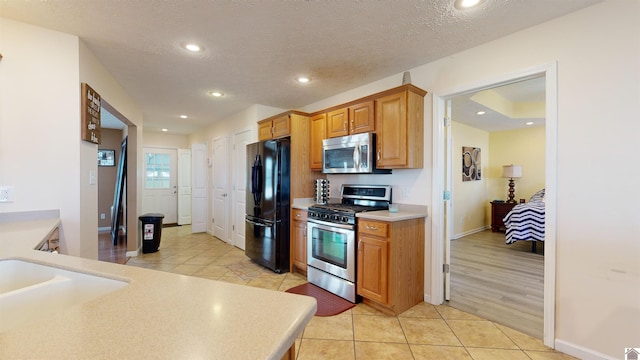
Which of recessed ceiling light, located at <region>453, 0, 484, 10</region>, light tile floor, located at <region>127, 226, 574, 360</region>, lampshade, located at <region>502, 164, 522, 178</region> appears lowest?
light tile floor, located at <region>127, 226, 574, 360</region>

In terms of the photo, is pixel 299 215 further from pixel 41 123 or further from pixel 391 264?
pixel 41 123

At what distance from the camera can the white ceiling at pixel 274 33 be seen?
188 centimetres

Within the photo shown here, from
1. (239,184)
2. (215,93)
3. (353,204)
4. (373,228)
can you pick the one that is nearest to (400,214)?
(373,228)

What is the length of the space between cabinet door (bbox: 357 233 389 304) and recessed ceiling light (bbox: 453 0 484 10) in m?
1.88

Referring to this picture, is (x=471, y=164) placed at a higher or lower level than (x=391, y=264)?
higher

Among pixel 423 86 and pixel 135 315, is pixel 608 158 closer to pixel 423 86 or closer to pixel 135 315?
pixel 423 86

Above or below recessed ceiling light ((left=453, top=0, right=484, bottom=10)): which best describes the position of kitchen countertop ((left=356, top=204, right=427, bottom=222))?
below

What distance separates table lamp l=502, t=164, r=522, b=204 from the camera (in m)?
5.91

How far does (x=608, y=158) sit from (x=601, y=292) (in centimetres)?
90

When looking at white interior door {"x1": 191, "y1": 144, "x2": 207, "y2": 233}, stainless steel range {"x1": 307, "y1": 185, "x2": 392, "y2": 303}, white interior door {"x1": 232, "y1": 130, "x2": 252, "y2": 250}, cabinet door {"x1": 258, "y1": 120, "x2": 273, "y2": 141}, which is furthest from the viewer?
white interior door {"x1": 191, "y1": 144, "x2": 207, "y2": 233}

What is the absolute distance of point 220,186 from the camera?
18.1ft

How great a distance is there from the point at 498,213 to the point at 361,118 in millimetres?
4781

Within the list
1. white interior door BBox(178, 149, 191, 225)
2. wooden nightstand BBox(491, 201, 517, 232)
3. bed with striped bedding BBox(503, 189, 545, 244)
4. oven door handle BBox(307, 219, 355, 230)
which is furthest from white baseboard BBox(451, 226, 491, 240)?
white interior door BBox(178, 149, 191, 225)

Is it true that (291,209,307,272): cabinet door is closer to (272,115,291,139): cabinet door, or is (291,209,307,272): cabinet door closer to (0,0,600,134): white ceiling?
(272,115,291,139): cabinet door
